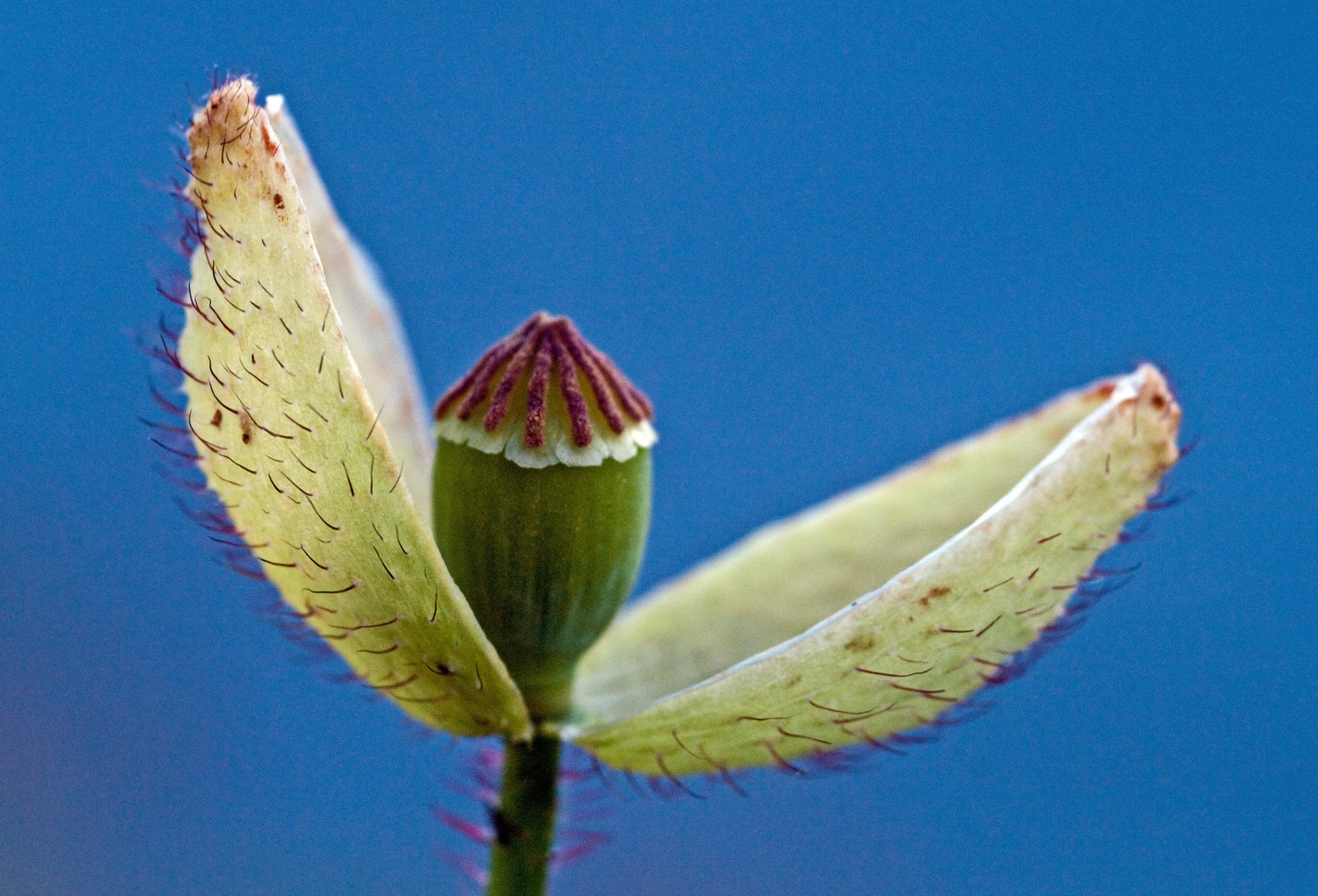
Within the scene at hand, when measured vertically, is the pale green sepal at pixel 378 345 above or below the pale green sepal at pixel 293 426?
above

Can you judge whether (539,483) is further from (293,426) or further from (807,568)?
(807,568)

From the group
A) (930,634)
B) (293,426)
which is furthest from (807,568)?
(293,426)

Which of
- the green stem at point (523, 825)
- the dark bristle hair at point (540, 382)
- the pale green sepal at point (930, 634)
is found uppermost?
the dark bristle hair at point (540, 382)

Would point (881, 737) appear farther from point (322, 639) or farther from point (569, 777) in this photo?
point (322, 639)

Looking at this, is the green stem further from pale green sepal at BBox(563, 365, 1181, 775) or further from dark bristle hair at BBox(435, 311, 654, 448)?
dark bristle hair at BBox(435, 311, 654, 448)

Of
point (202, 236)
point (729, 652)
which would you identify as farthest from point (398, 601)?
point (729, 652)

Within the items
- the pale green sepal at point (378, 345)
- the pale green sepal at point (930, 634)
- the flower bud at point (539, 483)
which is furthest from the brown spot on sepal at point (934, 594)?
the pale green sepal at point (378, 345)

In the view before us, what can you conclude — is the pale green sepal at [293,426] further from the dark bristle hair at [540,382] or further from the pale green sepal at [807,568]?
the pale green sepal at [807,568]

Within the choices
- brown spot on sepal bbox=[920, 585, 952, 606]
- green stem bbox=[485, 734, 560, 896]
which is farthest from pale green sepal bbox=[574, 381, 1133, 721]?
brown spot on sepal bbox=[920, 585, 952, 606]
